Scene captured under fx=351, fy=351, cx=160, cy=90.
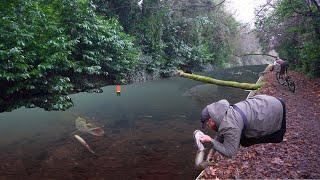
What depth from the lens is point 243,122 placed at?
4621 millimetres

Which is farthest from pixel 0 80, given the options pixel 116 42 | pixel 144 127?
pixel 116 42

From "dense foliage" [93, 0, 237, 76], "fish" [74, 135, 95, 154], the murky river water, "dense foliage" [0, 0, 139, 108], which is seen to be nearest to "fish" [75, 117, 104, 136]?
the murky river water

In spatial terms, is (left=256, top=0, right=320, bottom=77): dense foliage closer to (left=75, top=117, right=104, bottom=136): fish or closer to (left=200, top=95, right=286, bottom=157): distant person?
(left=75, top=117, right=104, bottom=136): fish

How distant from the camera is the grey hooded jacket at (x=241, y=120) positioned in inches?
176

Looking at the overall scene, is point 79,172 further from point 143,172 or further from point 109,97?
point 109,97

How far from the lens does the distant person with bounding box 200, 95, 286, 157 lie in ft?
14.7

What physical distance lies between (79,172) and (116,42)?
35.3 ft

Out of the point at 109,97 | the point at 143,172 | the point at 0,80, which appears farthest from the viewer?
the point at 109,97

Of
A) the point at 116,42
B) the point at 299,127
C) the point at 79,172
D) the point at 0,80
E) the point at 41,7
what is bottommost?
the point at 79,172

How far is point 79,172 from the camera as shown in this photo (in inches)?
340

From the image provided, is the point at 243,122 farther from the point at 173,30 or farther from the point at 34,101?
the point at 173,30

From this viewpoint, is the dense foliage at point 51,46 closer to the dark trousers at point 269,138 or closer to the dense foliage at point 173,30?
the dense foliage at point 173,30

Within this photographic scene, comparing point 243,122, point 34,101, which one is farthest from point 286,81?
point 243,122

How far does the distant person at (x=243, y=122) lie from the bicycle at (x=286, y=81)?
44.8 feet
